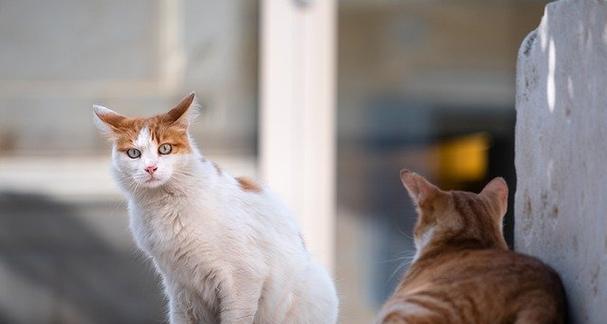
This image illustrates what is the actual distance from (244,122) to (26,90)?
97 centimetres

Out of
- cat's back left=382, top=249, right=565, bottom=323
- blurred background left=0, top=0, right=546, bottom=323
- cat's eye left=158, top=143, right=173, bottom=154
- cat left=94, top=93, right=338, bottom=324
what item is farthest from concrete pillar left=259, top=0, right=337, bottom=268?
cat's back left=382, top=249, right=565, bottom=323

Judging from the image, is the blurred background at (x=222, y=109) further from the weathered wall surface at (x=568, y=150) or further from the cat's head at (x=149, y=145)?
the cat's head at (x=149, y=145)

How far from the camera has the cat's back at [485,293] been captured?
1.86 metres

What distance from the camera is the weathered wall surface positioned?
186 centimetres

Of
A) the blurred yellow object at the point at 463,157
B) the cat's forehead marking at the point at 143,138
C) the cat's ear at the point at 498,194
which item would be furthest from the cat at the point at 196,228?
the blurred yellow object at the point at 463,157

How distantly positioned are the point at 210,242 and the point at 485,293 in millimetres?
600

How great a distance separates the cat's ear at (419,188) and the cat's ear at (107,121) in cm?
62

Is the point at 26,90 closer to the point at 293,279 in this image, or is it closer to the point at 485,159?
the point at 485,159

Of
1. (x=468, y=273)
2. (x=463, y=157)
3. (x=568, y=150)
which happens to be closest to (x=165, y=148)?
(x=468, y=273)

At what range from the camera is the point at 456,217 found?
7.05 feet

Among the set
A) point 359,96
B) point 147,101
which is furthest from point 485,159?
point 147,101

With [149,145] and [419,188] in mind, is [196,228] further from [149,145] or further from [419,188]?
[419,188]

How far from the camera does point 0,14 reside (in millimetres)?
4508

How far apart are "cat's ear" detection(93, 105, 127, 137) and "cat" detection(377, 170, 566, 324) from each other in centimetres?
63
